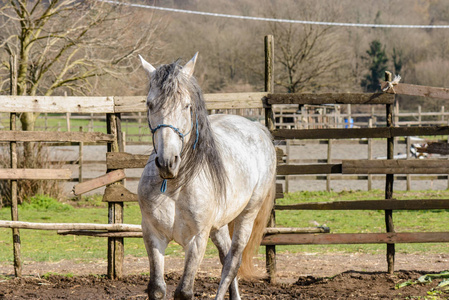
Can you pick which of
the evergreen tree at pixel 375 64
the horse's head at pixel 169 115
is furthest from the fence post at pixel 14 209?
the evergreen tree at pixel 375 64

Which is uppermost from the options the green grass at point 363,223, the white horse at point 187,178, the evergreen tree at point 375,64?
the evergreen tree at point 375,64

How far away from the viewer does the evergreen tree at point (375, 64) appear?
59.2 metres

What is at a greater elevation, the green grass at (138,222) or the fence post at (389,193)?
the fence post at (389,193)

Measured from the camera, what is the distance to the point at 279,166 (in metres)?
6.33

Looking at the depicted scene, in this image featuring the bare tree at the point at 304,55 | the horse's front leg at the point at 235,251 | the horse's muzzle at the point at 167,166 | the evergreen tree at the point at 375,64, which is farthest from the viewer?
the evergreen tree at the point at 375,64

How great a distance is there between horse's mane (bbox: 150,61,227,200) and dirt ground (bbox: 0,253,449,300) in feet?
6.28

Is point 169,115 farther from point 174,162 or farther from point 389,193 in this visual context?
point 389,193

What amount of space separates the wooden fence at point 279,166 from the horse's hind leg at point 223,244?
3.75ft

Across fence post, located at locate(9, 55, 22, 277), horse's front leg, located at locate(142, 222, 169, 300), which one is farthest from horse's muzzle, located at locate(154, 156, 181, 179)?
fence post, located at locate(9, 55, 22, 277)

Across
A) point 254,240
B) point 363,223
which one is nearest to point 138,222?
point 363,223

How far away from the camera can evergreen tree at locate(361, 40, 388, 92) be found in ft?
194

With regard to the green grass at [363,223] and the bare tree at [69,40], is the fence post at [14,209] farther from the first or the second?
the bare tree at [69,40]

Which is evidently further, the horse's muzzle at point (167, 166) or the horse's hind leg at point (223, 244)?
the horse's hind leg at point (223, 244)

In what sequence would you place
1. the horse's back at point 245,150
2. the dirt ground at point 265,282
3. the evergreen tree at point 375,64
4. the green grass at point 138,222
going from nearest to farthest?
the horse's back at point 245,150 → the dirt ground at point 265,282 → the green grass at point 138,222 → the evergreen tree at point 375,64
